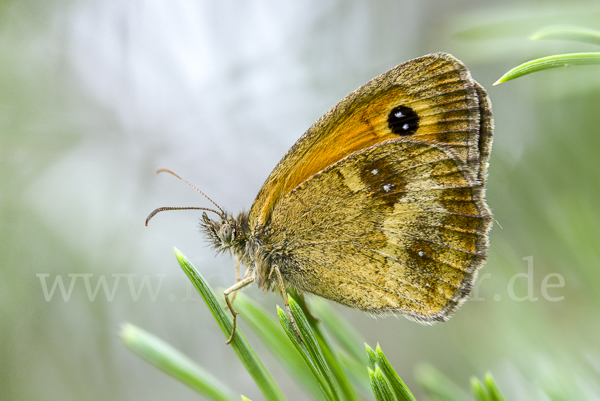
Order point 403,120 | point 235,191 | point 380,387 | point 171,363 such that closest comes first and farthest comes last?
1. point 380,387
2. point 171,363
3. point 403,120
4. point 235,191

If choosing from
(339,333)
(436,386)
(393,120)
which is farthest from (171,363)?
(393,120)

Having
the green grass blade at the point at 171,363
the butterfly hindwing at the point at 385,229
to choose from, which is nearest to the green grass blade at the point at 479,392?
the green grass blade at the point at 171,363

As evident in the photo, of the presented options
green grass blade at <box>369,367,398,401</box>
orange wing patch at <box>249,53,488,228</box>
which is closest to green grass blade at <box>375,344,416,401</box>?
green grass blade at <box>369,367,398,401</box>

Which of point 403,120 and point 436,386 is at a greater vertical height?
point 403,120

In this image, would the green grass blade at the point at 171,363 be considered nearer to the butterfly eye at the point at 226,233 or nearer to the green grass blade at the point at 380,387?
the green grass blade at the point at 380,387

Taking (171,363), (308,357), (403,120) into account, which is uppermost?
(403,120)

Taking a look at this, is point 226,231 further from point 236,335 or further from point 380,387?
point 380,387
